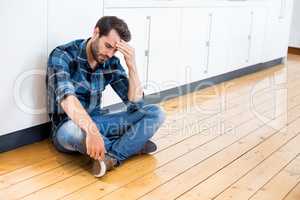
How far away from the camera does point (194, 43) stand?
3.93 meters

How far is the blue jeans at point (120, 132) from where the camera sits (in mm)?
2330

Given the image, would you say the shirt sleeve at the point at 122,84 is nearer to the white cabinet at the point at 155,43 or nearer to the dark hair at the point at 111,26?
the dark hair at the point at 111,26

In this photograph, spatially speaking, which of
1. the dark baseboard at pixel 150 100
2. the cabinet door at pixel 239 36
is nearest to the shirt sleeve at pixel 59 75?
the dark baseboard at pixel 150 100

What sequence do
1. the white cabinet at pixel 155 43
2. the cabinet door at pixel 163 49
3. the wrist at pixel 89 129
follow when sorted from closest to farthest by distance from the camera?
the wrist at pixel 89 129
the white cabinet at pixel 155 43
the cabinet door at pixel 163 49

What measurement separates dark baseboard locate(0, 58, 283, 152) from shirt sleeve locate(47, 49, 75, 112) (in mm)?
355

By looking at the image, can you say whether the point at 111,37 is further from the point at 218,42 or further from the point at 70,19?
the point at 218,42

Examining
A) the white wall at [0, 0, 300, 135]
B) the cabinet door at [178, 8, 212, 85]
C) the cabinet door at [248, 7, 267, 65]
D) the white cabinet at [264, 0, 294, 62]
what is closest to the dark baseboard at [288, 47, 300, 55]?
the white cabinet at [264, 0, 294, 62]

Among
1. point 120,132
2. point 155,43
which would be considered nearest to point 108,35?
point 120,132

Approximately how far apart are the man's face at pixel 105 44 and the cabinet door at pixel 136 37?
0.67 m

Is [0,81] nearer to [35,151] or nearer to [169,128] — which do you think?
[35,151]

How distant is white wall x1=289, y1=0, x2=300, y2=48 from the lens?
22.7ft

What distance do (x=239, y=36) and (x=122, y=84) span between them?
2435 millimetres

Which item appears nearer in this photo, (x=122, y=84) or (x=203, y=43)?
(x=122, y=84)

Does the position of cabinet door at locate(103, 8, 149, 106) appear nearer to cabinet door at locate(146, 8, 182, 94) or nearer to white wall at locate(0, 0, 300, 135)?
cabinet door at locate(146, 8, 182, 94)
